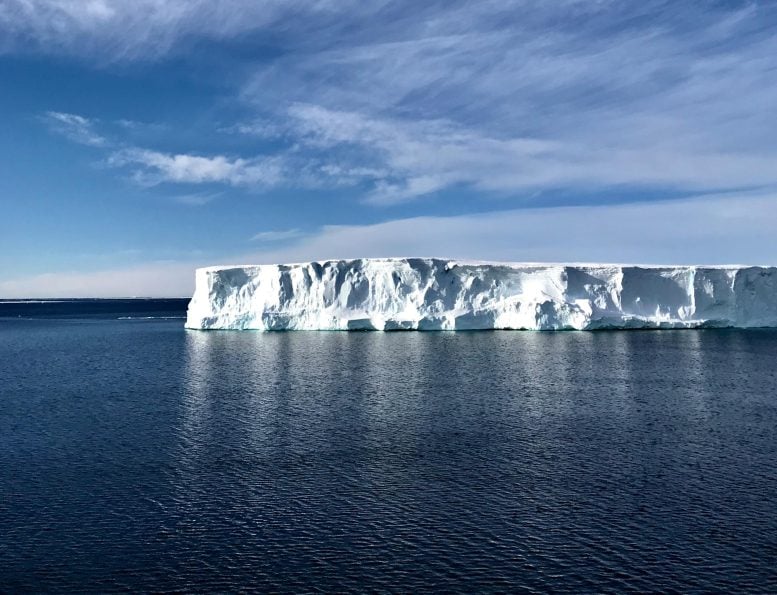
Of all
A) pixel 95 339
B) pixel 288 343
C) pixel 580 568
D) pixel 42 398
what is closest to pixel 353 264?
pixel 288 343

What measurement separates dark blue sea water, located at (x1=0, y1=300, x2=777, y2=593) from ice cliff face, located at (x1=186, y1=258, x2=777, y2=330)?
18980 millimetres

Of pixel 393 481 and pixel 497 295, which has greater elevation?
pixel 497 295

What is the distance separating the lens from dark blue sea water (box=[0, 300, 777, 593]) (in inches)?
377

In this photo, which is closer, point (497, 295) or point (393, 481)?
point (393, 481)

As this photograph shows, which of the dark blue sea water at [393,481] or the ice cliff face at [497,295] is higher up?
the ice cliff face at [497,295]

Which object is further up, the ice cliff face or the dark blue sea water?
the ice cliff face

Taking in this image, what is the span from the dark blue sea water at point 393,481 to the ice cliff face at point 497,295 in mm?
18980

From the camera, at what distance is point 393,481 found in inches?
523

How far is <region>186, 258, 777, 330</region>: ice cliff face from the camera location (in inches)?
1825

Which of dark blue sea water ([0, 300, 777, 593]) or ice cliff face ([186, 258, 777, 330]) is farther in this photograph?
ice cliff face ([186, 258, 777, 330])

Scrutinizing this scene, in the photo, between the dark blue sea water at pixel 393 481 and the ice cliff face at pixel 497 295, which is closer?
the dark blue sea water at pixel 393 481

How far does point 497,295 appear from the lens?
47406 millimetres

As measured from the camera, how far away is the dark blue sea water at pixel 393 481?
31.4ft

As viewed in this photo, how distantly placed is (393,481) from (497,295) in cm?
3520
